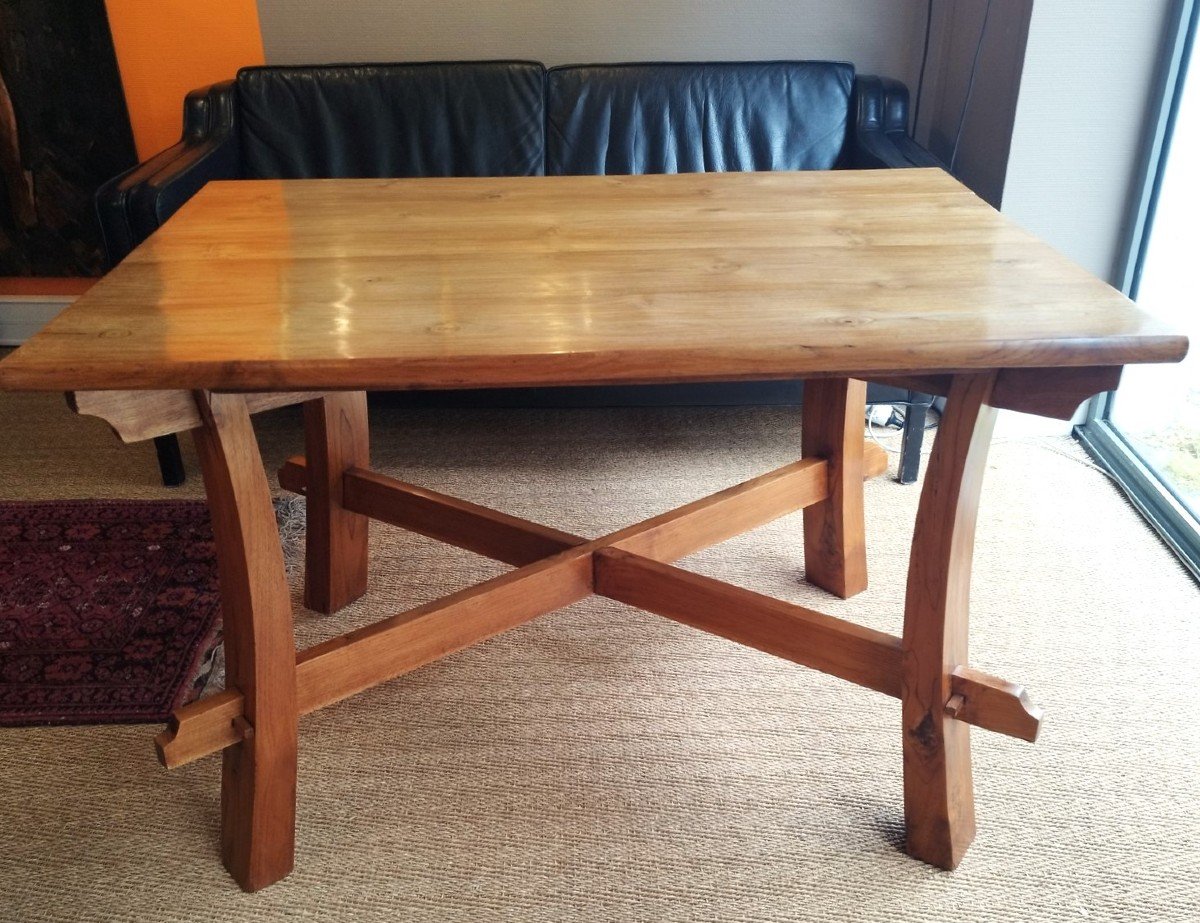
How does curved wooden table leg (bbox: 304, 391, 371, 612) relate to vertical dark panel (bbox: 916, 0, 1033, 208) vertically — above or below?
below

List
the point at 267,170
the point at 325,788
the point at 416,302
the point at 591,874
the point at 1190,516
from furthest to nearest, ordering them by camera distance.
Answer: the point at 267,170, the point at 1190,516, the point at 325,788, the point at 591,874, the point at 416,302

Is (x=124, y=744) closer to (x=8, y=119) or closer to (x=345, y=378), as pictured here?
(x=345, y=378)

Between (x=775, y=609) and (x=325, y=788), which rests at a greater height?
(x=775, y=609)

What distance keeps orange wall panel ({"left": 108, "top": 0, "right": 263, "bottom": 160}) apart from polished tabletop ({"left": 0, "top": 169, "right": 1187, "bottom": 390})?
150 centimetres

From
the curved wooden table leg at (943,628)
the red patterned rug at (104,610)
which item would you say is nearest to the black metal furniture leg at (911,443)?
the curved wooden table leg at (943,628)

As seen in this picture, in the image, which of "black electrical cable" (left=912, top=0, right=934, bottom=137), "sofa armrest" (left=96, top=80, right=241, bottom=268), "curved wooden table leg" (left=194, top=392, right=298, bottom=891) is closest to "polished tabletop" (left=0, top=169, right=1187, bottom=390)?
"curved wooden table leg" (left=194, top=392, right=298, bottom=891)

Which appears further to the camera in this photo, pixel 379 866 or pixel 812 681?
pixel 812 681

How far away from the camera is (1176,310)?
90.8 inches

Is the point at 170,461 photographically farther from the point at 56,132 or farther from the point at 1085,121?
the point at 1085,121

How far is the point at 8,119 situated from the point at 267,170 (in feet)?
2.86

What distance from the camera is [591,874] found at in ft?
4.34

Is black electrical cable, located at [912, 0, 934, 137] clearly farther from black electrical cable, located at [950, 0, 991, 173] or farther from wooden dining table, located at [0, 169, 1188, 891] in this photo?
wooden dining table, located at [0, 169, 1188, 891]

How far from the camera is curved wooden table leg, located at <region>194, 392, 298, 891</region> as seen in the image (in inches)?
45.5

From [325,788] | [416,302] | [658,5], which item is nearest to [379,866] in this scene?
[325,788]
